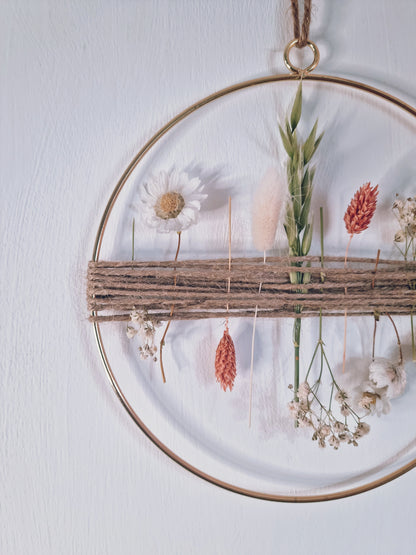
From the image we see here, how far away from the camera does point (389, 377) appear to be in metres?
0.57

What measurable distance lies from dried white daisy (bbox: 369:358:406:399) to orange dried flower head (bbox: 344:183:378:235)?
18 centimetres

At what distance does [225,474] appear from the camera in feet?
2.00

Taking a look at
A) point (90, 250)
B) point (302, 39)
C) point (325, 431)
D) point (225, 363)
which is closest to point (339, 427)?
point (325, 431)

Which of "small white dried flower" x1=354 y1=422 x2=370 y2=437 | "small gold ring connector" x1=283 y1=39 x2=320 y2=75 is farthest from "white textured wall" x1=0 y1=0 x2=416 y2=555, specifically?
"small white dried flower" x1=354 y1=422 x2=370 y2=437

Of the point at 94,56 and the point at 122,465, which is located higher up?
the point at 94,56


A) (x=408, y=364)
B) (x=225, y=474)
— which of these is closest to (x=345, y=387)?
(x=408, y=364)

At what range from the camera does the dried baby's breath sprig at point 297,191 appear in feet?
1.90

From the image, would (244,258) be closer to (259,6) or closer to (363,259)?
(363,259)

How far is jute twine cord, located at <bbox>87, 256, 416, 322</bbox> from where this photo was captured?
1.90ft

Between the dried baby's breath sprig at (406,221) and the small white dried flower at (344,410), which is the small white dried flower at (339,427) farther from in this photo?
the dried baby's breath sprig at (406,221)

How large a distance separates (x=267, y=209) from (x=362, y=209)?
12 centimetres

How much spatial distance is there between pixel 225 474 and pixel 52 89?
58cm

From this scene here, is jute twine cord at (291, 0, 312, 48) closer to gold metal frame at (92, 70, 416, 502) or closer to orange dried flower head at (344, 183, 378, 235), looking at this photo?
gold metal frame at (92, 70, 416, 502)

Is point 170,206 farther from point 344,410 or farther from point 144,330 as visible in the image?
point 344,410
